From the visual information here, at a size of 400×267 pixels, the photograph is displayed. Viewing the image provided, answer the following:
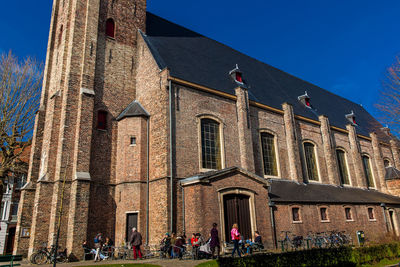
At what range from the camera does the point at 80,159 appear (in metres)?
15.2

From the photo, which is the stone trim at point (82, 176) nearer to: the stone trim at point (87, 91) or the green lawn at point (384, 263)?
the stone trim at point (87, 91)

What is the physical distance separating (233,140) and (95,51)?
31.0ft

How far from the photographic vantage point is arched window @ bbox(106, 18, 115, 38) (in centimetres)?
1916

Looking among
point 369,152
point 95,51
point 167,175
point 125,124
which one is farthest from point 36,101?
point 369,152

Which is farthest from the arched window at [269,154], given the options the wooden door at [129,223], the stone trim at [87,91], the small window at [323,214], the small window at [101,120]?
the stone trim at [87,91]

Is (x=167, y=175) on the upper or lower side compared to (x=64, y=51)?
lower

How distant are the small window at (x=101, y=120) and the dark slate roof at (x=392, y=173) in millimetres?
25212

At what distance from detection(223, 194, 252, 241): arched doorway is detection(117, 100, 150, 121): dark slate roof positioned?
633 centimetres

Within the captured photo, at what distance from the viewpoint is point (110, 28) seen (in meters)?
19.4

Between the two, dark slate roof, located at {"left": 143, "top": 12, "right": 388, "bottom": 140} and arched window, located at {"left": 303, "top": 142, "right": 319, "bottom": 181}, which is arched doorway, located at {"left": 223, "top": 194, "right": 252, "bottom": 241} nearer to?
dark slate roof, located at {"left": 143, "top": 12, "right": 388, "bottom": 140}

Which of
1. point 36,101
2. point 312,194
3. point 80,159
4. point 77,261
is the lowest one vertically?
point 77,261

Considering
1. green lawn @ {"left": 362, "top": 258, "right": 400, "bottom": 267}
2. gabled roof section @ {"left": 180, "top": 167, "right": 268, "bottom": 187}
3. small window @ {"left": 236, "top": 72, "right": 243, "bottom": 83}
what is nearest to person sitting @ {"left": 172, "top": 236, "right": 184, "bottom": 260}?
gabled roof section @ {"left": 180, "top": 167, "right": 268, "bottom": 187}

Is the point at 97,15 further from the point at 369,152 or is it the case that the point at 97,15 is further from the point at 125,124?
the point at 369,152

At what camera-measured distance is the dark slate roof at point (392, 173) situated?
27.6 m
